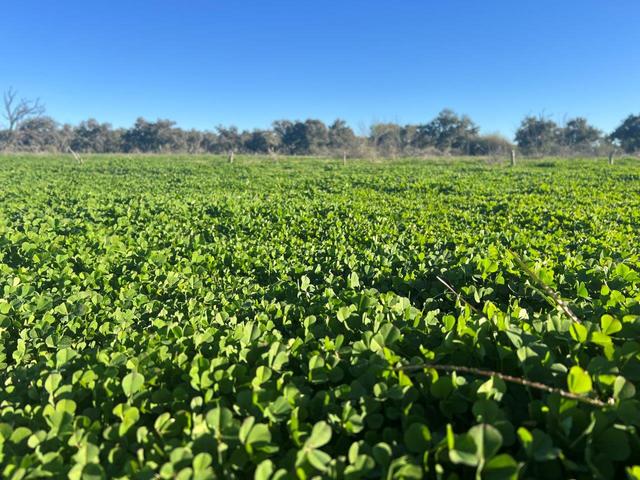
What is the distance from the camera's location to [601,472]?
0.98 meters

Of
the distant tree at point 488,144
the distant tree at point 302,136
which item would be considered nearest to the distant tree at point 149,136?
the distant tree at point 302,136

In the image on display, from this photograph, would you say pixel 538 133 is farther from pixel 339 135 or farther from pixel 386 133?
pixel 339 135

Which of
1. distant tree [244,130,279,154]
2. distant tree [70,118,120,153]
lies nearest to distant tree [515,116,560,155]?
distant tree [244,130,279,154]

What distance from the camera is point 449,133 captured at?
6031 centimetres

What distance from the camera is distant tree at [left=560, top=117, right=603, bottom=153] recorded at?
54.2m

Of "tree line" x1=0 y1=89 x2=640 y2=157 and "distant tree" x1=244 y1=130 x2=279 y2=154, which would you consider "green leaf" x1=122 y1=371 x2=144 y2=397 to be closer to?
"tree line" x1=0 y1=89 x2=640 y2=157

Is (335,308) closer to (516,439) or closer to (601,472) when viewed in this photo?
(516,439)

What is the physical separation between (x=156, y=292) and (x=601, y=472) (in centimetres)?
349

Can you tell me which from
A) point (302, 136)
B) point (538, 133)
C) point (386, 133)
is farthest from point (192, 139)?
point (538, 133)

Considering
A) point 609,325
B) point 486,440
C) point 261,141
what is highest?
point 261,141

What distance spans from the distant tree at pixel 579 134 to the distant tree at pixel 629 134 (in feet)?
9.33

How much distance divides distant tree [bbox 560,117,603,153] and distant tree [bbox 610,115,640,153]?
2844 mm

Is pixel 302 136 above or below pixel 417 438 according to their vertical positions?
above

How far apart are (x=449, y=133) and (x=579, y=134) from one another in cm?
1761
